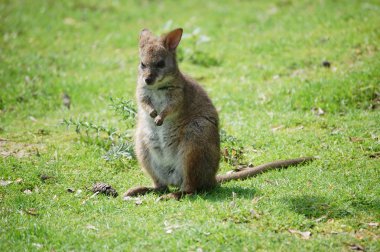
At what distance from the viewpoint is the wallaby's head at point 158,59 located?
6.56 meters

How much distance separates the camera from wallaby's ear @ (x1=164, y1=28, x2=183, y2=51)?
6754 mm

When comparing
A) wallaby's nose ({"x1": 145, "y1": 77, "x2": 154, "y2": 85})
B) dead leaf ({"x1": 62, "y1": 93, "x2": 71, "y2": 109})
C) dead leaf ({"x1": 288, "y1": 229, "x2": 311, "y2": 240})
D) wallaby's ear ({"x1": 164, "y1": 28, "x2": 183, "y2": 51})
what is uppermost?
wallaby's ear ({"x1": 164, "y1": 28, "x2": 183, "y2": 51})

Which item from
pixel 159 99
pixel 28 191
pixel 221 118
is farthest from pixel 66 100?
pixel 159 99

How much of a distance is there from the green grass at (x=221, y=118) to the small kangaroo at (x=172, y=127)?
0.32 meters

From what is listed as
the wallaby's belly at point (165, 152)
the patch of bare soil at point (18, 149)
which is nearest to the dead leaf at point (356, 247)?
the wallaby's belly at point (165, 152)

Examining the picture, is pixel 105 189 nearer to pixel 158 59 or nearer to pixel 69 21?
pixel 158 59

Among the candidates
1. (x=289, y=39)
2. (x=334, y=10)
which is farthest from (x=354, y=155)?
(x=334, y=10)

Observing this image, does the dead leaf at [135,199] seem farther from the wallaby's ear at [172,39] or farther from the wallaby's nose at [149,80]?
the wallaby's ear at [172,39]

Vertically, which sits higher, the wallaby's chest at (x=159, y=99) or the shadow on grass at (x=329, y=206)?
the wallaby's chest at (x=159, y=99)

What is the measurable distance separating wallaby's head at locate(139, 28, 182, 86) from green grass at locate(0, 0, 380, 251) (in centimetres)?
140

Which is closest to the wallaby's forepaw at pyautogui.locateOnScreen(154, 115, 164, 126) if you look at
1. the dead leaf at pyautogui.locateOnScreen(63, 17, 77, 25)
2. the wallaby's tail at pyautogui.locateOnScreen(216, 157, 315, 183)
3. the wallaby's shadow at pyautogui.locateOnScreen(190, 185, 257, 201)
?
the wallaby's shadow at pyautogui.locateOnScreen(190, 185, 257, 201)

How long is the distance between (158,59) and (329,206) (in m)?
2.47

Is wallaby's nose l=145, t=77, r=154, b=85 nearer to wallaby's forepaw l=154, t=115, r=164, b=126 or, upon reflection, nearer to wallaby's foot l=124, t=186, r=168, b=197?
wallaby's forepaw l=154, t=115, r=164, b=126

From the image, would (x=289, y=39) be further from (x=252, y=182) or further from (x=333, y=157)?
(x=252, y=182)
